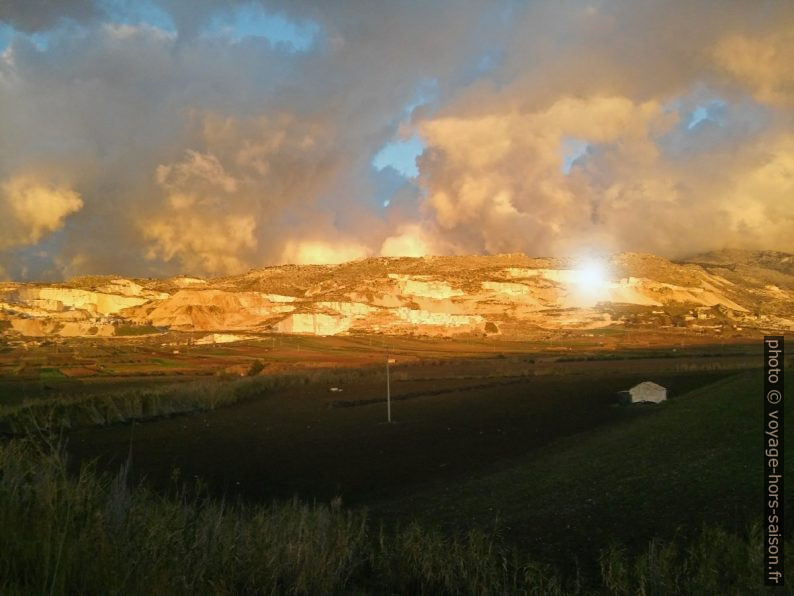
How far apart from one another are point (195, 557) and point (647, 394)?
33170 mm

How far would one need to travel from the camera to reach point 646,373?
55.0m

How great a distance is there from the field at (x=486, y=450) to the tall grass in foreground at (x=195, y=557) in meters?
0.73

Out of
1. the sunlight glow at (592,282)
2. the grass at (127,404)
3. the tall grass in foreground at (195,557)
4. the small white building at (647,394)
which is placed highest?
the sunlight glow at (592,282)

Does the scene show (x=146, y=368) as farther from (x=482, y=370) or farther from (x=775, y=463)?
(x=775, y=463)

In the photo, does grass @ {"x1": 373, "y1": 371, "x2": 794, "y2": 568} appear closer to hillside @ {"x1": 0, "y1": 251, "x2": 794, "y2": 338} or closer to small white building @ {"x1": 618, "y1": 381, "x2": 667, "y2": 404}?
small white building @ {"x1": 618, "y1": 381, "x2": 667, "y2": 404}

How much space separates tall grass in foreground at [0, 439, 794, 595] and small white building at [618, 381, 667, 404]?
26.2m

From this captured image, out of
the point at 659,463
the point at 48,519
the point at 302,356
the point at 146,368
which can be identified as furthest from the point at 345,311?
the point at 48,519

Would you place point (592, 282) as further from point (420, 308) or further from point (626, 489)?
point (626, 489)

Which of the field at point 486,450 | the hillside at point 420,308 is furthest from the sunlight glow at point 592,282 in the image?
the field at point 486,450

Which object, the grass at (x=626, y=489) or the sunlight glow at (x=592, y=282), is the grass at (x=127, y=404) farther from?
the sunlight glow at (x=592, y=282)

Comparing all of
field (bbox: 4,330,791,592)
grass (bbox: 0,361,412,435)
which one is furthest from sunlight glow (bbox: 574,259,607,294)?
grass (bbox: 0,361,412,435)

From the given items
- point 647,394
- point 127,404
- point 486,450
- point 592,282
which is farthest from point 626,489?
point 592,282

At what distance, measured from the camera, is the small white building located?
33562mm

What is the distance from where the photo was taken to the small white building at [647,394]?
33.6 meters
